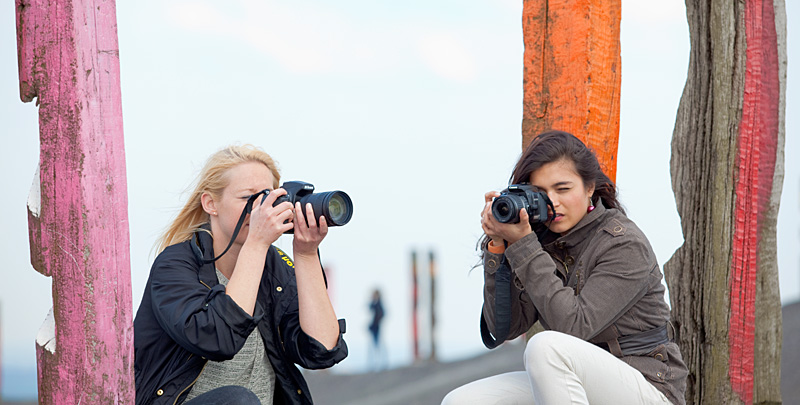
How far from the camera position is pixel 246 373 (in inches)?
95.4

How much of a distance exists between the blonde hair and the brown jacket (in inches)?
35.7

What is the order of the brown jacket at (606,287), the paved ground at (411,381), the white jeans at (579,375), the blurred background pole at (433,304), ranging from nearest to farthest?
1. the white jeans at (579,375)
2. the brown jacket at (606,287)
3. the paved ground at (411,381)
4. the blurred background pole at (433,304)

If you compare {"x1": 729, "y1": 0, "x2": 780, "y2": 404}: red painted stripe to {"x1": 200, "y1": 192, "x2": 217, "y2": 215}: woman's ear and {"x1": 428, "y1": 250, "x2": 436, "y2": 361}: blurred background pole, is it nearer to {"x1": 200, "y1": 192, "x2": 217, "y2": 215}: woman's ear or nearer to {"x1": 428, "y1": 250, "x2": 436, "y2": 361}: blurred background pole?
{"x1": 200, "y1": 192, "x2": 217, "y2": 215}: woman's ear

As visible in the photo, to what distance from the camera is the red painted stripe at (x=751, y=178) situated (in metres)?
3.05

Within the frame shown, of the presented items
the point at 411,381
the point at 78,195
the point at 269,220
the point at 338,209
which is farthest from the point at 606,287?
the point at 411,381

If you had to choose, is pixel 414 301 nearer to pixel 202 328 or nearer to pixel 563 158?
A: pixel 563 158

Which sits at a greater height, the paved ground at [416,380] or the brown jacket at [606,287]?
the brown jacket at [606,287]

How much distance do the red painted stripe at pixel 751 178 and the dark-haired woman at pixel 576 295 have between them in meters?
0.83

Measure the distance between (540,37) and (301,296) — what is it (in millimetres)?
1418

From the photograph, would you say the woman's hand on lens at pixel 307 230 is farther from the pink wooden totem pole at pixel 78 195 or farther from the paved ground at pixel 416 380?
the paved ground at pixel 416 380

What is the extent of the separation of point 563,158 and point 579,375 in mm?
693

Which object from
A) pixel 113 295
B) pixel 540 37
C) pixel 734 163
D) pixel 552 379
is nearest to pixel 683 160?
pixel 734 163

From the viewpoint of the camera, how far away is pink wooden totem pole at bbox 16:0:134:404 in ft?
7.23

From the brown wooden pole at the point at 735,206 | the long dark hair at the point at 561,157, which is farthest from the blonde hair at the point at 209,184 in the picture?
the brown wooden pole at the point at 735,206
